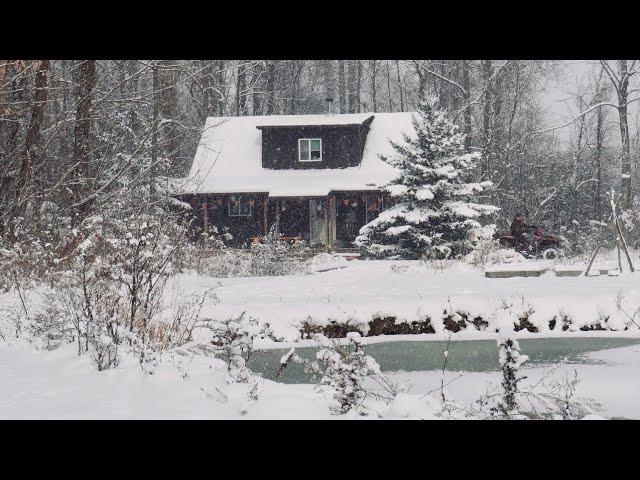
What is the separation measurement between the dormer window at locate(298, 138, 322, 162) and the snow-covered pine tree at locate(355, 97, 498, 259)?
19.1ft

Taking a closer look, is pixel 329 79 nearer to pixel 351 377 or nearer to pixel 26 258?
pixel 26 258

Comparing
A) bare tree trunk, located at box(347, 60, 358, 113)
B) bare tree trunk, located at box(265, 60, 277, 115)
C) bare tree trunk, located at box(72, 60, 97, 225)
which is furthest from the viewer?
bare tree trunk, located at box(347, 60, 358, 113)

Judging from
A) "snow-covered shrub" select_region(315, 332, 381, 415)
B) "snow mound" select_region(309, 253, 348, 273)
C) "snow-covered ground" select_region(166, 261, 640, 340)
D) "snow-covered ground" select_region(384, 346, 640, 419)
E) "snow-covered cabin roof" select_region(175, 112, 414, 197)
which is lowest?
"snow-covered ground" select_region(384, 346, 640, 419)

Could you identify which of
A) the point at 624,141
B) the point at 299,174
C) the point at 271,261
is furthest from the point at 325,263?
the point at 624,141

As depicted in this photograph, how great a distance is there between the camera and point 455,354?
1100cm

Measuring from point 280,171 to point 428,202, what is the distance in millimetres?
7981

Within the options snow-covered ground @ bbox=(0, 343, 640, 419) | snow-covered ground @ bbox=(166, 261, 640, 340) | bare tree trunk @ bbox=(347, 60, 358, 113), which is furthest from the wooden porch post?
snow-covered ground @ bbox=(0, 343, 640, 419)

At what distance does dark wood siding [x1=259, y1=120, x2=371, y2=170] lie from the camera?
89.8 feet

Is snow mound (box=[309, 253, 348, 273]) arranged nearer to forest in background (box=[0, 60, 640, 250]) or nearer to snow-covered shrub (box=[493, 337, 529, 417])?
forest in background (box=[0, 60, 640, 250])

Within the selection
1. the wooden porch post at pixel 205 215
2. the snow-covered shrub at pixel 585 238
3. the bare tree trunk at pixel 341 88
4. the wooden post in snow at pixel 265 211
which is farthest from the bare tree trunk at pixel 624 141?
the wooden porch post at pixel 205 215

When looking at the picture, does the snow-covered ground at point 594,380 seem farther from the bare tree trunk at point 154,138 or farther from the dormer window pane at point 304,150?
the dormer window pane at point 304,150

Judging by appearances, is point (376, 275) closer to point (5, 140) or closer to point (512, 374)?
point (5, 140)
